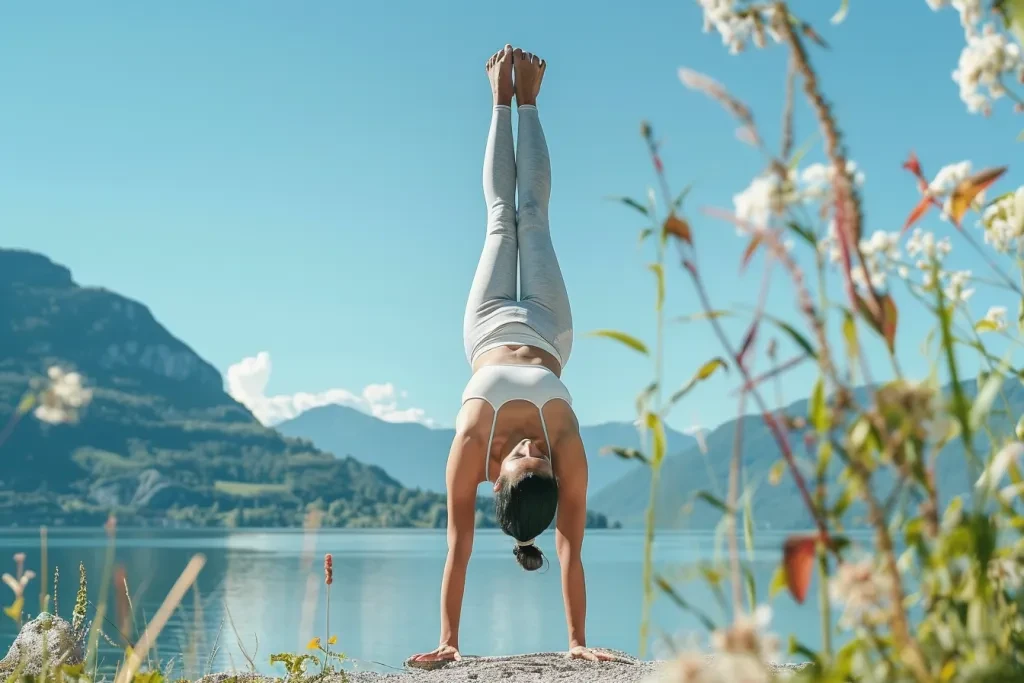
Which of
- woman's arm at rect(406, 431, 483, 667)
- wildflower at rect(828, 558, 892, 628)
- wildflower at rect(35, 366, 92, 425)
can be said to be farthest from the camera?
woman's arm at rect(406, 431, 483, 667)

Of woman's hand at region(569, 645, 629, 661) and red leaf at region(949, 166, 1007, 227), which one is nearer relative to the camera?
red leaf at region(949, 166, 1007, 227)

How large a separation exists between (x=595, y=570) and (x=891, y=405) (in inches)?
2139

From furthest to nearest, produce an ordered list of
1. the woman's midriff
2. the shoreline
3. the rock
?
the woman's midriff, the rock, the shoreline

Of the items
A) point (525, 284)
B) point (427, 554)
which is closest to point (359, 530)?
point (427, 554)

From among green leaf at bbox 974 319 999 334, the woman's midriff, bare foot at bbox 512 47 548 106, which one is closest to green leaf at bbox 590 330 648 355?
green leaf at bbox 974 319 999 334

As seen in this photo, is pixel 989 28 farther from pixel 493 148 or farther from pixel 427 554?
pixel 427 554

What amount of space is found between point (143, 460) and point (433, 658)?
5719 inches

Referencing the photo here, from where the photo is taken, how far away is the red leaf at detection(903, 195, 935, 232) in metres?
1.49

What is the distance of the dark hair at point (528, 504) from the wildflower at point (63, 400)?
117 inches

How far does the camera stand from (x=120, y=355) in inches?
7534

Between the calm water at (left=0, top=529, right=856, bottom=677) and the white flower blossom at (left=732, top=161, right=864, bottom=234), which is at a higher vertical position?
the white flower blossom at (left=732, top=161, right=864, bottom=234)

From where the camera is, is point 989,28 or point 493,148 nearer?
point 989,28

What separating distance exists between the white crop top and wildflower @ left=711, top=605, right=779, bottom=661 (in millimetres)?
3924

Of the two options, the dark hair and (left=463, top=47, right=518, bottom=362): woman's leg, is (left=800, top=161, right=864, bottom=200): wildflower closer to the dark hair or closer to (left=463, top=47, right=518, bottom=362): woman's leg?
the dark hair
